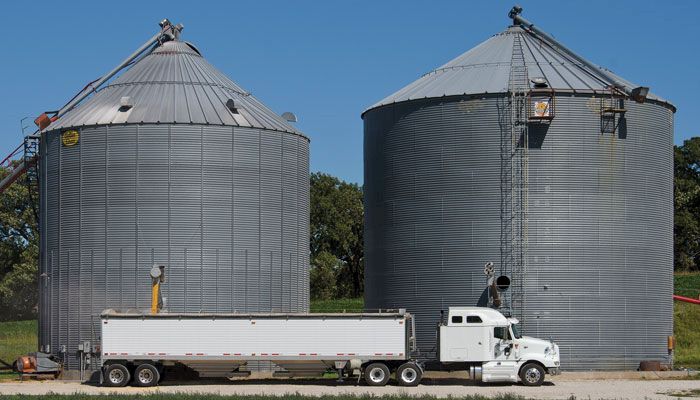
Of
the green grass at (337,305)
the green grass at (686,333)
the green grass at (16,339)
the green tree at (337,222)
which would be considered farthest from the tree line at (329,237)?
the green grass at (686,333)

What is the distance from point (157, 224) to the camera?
56875 millimetres

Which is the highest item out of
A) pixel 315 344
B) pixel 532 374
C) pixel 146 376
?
pixel 315 344

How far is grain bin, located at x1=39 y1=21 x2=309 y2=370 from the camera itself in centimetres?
5688

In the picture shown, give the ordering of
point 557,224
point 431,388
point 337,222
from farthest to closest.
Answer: point 337,222, point 557,224, point 431,388

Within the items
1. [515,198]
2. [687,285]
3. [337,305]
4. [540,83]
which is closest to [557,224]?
[515,198]

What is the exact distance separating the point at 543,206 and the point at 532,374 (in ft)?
25.8

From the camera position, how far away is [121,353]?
50375mm

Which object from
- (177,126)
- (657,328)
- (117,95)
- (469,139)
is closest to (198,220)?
(177,126)

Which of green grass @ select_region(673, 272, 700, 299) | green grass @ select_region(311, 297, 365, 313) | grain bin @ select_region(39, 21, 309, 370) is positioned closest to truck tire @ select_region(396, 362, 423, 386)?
grain bin @ select_region(39, 21, 309, 370)

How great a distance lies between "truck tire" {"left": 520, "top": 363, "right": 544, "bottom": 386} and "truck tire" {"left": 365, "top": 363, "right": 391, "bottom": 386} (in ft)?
18.2

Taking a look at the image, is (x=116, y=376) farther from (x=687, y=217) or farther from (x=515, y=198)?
(x=687, y=217)

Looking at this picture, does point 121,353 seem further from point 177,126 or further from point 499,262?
point 499,262

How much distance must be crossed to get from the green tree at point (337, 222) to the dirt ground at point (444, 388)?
68129 millimetres

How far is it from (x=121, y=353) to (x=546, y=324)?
18193 millimetres
